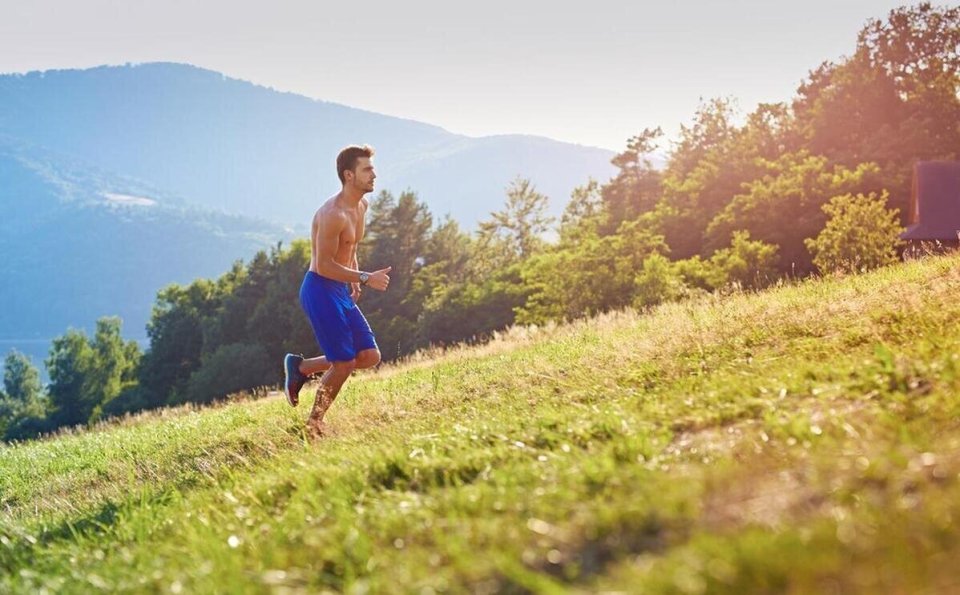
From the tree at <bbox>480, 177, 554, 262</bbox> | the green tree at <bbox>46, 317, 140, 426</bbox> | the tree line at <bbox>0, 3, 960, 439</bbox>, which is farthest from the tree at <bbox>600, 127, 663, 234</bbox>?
the green tree at <bbox>46, 317, 140, 426</bbox>

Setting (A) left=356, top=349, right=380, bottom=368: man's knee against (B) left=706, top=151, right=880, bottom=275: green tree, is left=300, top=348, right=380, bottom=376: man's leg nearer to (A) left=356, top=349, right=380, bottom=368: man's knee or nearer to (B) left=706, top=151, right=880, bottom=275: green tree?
(A) left=356, top=349, right=380, bottom=368: man's knee

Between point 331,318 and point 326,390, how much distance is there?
2.25ft

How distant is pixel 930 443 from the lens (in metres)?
3.24

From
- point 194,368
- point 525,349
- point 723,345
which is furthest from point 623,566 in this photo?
point 194,368

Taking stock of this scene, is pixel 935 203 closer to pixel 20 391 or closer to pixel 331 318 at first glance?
pixel 331 318

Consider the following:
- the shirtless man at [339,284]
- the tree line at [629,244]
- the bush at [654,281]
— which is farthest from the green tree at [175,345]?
the shirtless man at [339,284]

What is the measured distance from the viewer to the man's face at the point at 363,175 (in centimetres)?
719

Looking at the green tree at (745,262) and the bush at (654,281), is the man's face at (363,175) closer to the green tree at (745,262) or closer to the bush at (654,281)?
the bush at (654,281)

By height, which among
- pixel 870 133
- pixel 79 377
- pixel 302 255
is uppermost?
pixel 870 133

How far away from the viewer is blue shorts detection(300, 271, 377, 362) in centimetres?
699

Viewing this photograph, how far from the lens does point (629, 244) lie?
136 feet

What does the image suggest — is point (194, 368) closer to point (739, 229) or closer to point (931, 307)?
point (739, 229)

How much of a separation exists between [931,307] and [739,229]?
35184mm

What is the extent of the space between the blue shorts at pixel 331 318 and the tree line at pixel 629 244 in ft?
35.6
